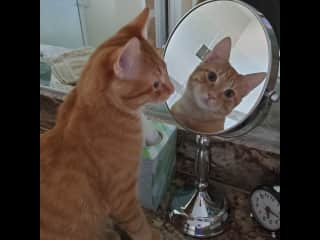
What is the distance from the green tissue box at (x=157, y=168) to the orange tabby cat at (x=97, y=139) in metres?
0.15

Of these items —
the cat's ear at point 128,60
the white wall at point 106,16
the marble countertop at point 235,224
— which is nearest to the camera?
the cat's ear at point 128,60

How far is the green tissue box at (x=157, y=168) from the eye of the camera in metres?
0.69

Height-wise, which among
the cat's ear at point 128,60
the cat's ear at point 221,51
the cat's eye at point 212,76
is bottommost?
the cat's eye at point 212,76

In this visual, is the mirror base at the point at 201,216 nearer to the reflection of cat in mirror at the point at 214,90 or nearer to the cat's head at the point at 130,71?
the reflection of cat in mirror at the point at 214,90

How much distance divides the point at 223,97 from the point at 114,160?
23cm

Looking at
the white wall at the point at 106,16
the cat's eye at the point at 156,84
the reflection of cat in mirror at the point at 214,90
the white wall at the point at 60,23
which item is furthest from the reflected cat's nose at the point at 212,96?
the white wall at the point at 60,23

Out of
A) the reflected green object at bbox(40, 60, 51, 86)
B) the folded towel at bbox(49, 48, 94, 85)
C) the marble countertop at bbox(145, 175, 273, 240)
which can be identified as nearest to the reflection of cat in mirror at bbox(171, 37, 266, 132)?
the marble countertop at bbox(145, 175, 273, 240)

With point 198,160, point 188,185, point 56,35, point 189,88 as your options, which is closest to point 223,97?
point 189,88

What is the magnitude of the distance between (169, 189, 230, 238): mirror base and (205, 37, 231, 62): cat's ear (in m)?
0.30

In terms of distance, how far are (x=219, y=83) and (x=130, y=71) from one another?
0.61 ft

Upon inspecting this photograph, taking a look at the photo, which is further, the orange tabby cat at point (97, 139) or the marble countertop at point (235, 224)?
the marble countertop at point (235, 224)

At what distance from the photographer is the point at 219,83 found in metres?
0.59
